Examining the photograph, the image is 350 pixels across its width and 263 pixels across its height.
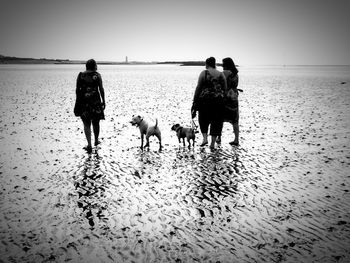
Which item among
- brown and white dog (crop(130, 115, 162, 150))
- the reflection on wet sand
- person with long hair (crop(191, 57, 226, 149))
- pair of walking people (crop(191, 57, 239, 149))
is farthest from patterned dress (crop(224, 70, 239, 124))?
the reflection on wet sand

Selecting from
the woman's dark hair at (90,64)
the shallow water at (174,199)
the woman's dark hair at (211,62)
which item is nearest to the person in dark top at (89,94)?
the woman's dark hair at (90,64)

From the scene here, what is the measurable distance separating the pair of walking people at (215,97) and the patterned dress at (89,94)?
10.0 ft

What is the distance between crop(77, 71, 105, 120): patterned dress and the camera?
8.20m

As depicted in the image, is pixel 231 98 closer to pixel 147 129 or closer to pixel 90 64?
pixel 147 129

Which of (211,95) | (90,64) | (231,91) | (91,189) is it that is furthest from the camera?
(231,91)

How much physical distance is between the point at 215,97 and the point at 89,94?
3900 mm

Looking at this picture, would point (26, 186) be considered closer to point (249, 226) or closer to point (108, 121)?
point (249, 226)

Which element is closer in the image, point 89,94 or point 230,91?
point 89,94

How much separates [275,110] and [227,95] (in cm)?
880

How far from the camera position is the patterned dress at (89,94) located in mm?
8203

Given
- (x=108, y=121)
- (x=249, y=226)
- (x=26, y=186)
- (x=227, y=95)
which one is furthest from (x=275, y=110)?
(x=26, y=186)

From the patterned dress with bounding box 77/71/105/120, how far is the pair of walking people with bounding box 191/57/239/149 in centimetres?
306

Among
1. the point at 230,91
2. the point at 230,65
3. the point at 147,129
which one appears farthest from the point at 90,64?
the point at 230,91

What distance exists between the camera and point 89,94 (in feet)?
27.3
